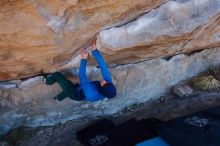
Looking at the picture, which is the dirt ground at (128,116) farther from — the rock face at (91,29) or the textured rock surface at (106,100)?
the rock face at (91,29)

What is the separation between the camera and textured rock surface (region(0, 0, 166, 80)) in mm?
4500

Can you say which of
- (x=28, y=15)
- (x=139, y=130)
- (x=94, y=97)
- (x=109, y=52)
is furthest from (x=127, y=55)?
(x=28, y=15)

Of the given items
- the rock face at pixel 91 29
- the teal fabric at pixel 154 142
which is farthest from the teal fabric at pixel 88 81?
the teal fabric at pixel 154 142

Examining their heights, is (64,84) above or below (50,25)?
below

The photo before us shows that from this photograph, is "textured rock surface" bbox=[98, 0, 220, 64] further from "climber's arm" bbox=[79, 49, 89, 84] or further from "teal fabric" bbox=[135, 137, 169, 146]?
"teal fabric" bbox=[135, 137, 169, 146]

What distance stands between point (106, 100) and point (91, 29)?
1728 millimetres

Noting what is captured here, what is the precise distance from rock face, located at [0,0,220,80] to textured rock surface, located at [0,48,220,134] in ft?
1.15

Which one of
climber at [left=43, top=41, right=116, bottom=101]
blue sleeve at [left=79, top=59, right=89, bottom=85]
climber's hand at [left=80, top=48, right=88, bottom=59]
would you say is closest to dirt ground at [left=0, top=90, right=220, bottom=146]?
climber at [left=43, top=41, right=116, bottom=101]

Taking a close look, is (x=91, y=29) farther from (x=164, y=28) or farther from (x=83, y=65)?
(x=164, y=28)

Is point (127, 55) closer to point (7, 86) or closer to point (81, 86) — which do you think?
point (81, 86)

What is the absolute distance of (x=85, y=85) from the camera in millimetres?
5750

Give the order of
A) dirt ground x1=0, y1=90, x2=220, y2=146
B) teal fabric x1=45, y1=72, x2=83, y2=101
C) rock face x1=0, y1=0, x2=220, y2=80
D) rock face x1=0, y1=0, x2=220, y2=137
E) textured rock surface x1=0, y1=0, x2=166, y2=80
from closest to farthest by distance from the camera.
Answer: textured rock surface x1=0, y1=0, x2=166, y2=80 < rock face x1=0, y1=0, x2=220, y2=80 < rock face x1=0, y1=0, x2=220, y2=137 < teal fabric x1=45, y1=72, x2=83, y2=101 < dirt ground x1=0, y1=90, x2=220, y2=146

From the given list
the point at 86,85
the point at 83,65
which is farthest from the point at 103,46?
the point at 86,85

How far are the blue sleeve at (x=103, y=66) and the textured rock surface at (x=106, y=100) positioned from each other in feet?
1.30
